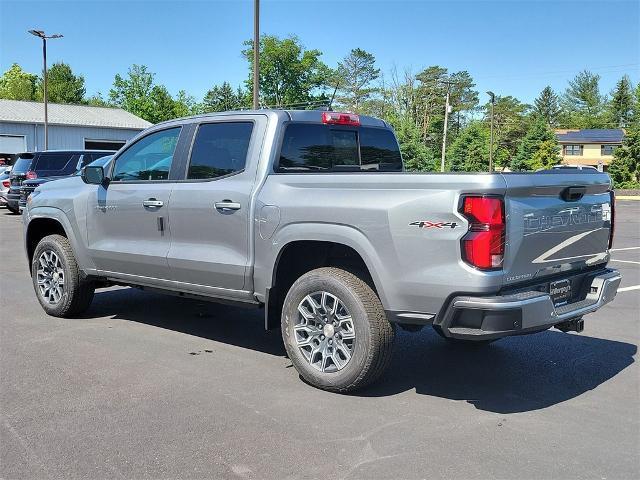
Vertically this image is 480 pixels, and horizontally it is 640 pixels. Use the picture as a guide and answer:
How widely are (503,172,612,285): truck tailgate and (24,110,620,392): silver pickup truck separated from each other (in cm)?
1

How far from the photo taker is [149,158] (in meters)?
5.93

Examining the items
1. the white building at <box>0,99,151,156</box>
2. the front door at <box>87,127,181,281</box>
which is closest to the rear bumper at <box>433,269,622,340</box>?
Answer: the front door at <box>87,127,181,281</box>

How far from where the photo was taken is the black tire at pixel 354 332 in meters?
4.26

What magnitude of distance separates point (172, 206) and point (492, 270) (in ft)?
9.41

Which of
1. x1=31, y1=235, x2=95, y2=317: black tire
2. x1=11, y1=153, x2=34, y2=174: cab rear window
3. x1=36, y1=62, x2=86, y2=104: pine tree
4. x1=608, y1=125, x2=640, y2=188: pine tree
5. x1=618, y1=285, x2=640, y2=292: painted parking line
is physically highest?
x1=36, y1=62, x2=86, y2=104: pine tree

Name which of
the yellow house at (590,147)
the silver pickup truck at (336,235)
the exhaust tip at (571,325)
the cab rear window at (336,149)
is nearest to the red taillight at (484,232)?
the silver pickup truck at (336,235)

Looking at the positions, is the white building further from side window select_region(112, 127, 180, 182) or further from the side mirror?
side window select_region(112, 127, 180, 182)

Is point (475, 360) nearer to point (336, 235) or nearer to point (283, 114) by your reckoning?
point (336, 235)

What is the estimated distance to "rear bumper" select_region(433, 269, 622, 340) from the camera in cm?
376

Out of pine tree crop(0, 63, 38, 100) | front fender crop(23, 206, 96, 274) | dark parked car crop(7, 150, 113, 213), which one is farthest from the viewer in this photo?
pine tree crop(0, 63, 38, 100)

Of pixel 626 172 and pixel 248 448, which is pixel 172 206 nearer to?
pixel 248 448

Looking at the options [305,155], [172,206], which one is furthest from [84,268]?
[305,155]

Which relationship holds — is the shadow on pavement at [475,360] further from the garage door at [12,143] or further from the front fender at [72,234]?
the garage door at [12,143]

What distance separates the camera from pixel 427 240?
3939mm
